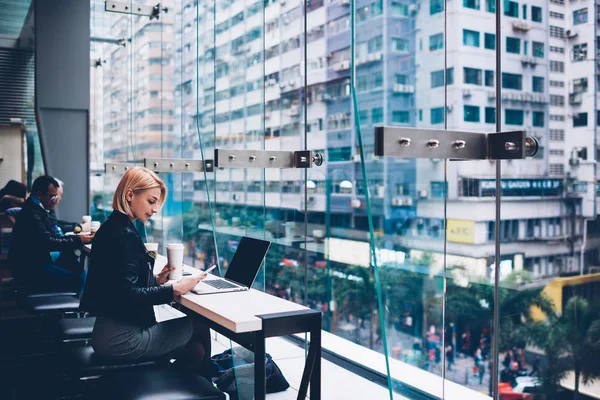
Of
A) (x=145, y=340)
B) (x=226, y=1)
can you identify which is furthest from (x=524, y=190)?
(x=145, y=340)

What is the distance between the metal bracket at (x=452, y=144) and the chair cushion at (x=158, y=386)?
1.00 meters

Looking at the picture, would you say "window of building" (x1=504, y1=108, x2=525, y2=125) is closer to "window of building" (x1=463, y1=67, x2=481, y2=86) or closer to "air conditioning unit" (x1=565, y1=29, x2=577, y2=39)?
"air conditioning unit" (x1=565, y1=29, x2=577, y2=39)

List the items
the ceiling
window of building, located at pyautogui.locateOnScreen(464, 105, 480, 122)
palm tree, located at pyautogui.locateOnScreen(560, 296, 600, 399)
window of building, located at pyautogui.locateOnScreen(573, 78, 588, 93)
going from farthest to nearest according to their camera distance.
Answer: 1. palm tree, located at pyautogui.locateOnScreen(560, 296, 600, 399)
2. window of building, located at pyautogui.locateOnScreen(573, 78, 588, 93)
3. window of building, located at pyautogui.locateOnScreen(464, 105, 480, 122)
4. the ceiling

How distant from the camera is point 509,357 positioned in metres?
32.5

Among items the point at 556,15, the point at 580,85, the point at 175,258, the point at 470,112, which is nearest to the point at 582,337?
the point at 580,85

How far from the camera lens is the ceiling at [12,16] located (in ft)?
26.1

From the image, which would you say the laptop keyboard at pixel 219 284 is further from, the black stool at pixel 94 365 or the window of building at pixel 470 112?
the window of building at pixel 470 112

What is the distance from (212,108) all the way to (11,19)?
18.2 ft

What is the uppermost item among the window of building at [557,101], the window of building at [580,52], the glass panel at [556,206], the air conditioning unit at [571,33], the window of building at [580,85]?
the air conditioning unit at [571,33]

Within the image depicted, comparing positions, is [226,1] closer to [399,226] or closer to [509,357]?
[399,226]

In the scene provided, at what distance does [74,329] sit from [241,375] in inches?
34.1

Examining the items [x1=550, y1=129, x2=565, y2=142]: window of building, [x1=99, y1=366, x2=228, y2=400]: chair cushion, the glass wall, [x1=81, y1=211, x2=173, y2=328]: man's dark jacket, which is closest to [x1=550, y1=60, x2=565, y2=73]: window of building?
the glass wall

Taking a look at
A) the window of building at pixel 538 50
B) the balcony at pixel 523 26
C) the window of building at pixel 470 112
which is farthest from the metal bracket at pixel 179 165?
the window of building at pixel 538 50

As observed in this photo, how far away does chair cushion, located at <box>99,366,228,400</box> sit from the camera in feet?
6.00
